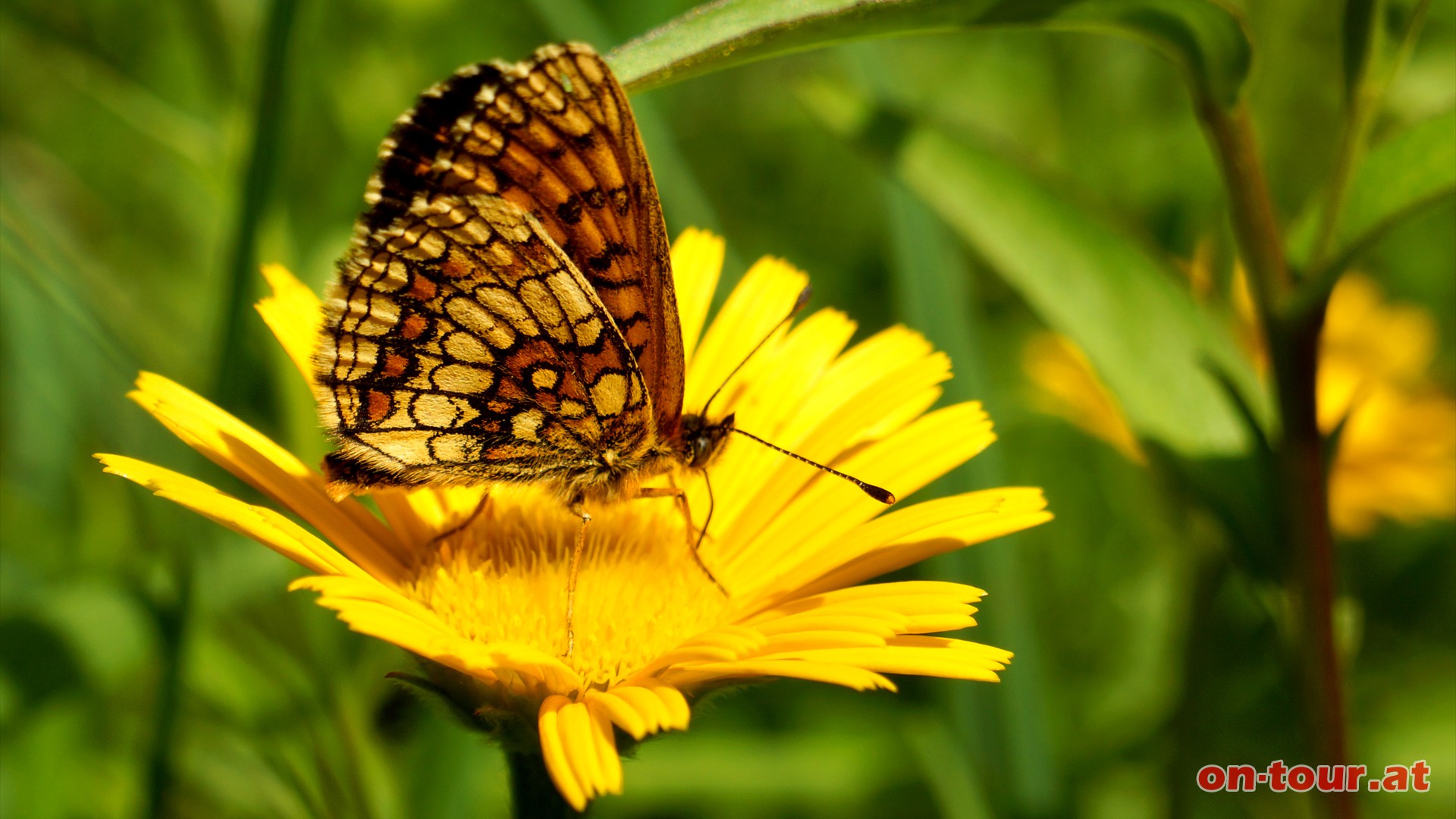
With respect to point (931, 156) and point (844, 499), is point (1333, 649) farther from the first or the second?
point (931, 156)

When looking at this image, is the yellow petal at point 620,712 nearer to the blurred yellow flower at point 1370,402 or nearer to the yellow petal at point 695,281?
the yellow petal at point 695,281

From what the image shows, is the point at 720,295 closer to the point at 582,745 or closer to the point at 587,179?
the point at 587,179

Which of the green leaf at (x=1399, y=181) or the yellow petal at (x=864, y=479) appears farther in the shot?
the yellow petal at (x=864, y=479)

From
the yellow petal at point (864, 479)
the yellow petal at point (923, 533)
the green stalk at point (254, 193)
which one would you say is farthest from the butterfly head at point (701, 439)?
the green stalk at point (254, 193)

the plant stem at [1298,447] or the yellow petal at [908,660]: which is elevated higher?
the plant stem at [1298,447]

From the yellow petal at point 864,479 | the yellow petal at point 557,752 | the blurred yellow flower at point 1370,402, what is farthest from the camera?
the blurred yellow flower at point 1370,402
